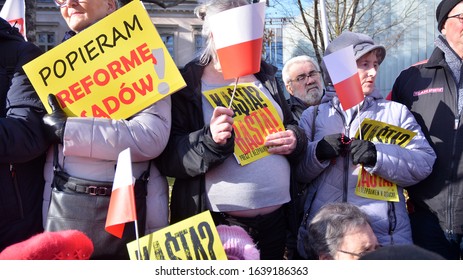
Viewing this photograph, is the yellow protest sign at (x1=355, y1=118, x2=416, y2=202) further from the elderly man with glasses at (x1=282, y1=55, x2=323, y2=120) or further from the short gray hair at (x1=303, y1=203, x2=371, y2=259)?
the elderly man with glasses at (x1=282, y1=55, x2=323, y2=120)

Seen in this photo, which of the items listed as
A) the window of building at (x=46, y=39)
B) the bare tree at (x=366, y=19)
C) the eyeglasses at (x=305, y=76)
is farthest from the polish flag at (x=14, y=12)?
the window of building at (x=46, y=39)

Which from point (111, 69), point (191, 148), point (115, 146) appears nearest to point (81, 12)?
point (111, 69)

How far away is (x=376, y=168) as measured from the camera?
2.67 meters

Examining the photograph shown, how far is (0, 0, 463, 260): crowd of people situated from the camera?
219cm

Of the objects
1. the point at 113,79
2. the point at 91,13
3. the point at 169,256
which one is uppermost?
the point at 91,13

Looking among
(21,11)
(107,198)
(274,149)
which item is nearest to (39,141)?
(107,198)

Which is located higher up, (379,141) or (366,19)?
(379,141)

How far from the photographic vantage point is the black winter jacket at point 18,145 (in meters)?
2.13

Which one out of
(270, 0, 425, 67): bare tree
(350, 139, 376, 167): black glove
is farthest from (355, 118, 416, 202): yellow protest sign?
(270, 0, 425, 67): bare tree

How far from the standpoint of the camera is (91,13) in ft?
7.89

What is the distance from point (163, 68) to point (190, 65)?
14.7 inches

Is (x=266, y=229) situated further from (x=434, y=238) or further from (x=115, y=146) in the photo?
(x=434, y=238)

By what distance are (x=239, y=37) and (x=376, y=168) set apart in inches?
38.8
